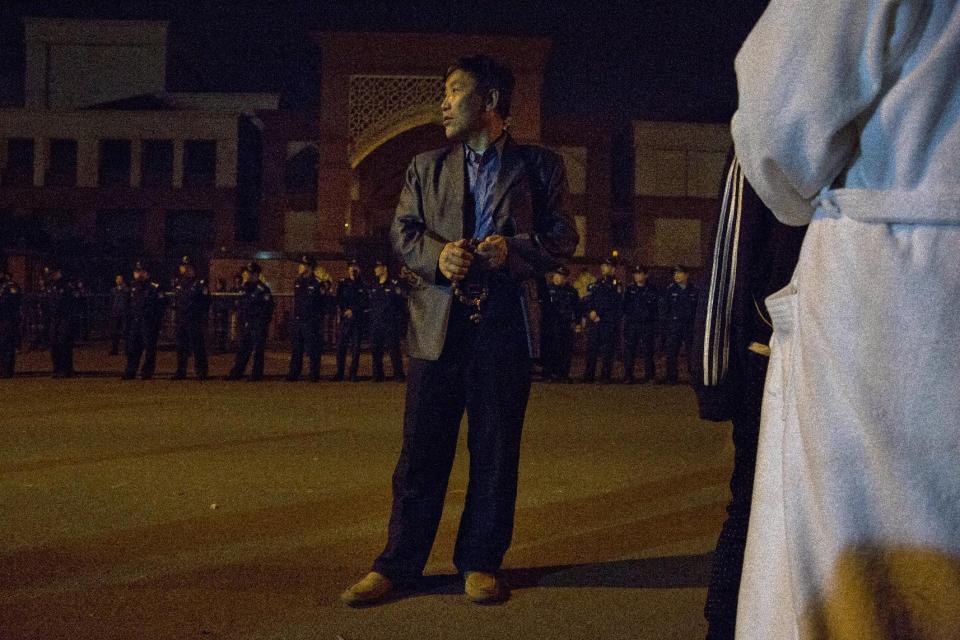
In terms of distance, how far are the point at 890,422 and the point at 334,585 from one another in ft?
7.79

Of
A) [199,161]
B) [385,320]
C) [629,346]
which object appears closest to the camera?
[385,320]

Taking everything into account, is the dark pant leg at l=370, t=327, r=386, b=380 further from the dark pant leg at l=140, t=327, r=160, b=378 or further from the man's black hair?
the man's black hair

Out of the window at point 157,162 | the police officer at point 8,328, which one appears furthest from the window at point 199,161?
the police officer at point 8,328

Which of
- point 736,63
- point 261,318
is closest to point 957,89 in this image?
point 736,63

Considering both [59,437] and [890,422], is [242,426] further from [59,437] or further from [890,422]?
[890,422]

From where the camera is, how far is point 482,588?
3.21 m

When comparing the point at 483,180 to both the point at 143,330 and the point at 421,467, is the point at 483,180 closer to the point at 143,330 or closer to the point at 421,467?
the point at 421,467

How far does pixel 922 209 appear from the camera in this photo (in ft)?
4.89

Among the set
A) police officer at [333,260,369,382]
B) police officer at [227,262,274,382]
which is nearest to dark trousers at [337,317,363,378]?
police officer at [333,260,369,382]

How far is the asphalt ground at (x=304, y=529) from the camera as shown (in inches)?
119

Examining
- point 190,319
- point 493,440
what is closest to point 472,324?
point 493,440

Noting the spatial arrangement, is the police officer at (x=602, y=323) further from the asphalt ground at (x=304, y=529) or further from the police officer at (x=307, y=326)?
the asphalt ground at (x=304, y=529)

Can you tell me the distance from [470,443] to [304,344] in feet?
34.5

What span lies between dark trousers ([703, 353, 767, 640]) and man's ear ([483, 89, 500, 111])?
151 centimetres
